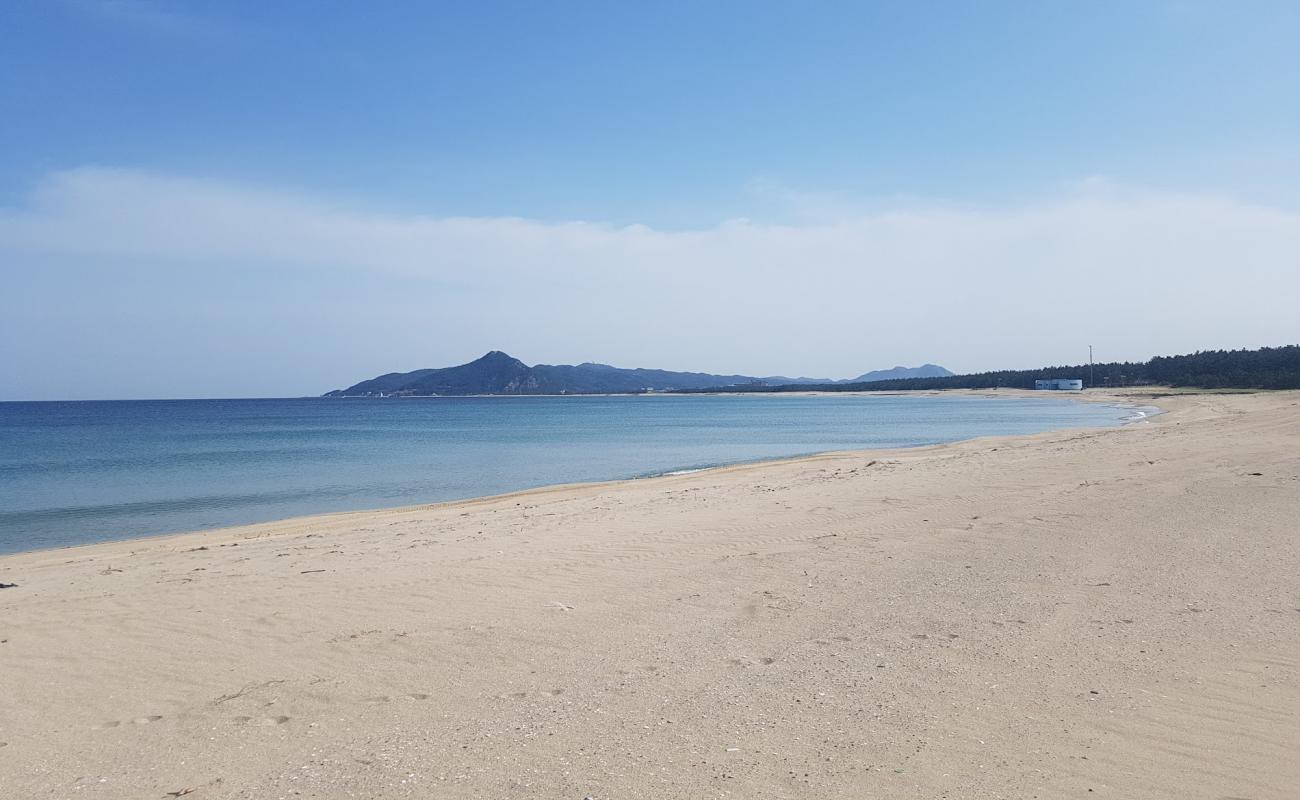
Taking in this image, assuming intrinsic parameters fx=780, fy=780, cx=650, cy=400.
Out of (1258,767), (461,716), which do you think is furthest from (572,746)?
(1258,767)

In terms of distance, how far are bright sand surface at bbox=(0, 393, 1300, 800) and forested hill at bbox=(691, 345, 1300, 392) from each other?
8348 centimetres

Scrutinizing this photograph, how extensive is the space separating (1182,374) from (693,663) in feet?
397

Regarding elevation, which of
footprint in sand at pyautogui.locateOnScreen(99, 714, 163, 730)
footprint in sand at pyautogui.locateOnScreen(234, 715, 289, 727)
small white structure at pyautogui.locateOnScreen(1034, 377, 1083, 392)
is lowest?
footprint in sand at pyautogui.locateOnScreen(99, 714, 163, 730)

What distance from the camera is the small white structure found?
122569 mm

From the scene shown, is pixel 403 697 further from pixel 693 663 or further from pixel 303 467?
pixel 303 467

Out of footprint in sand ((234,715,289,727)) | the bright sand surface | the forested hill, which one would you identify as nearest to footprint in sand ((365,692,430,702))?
the bright sand surface

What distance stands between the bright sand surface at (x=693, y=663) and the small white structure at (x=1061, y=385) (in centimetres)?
12491

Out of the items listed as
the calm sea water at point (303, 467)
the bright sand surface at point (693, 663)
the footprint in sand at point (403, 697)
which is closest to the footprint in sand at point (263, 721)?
the bright sand surface at point (693, 663)

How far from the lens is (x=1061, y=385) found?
127 m

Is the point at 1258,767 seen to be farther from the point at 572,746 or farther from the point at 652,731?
the point at 572,746

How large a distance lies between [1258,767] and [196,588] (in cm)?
950

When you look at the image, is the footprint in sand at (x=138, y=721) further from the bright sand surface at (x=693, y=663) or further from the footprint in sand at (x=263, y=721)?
the footprint in sand at (x=263, y=721)

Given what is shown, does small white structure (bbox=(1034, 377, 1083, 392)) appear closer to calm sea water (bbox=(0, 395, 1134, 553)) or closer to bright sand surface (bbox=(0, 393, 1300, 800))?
calm sea water (bbox=(0, 395, 1134, 553))

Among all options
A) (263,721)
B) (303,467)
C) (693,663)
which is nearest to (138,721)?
(263,721)
